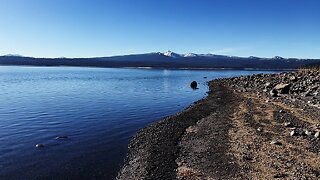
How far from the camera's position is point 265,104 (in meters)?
39.6

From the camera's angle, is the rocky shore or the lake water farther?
the lake water

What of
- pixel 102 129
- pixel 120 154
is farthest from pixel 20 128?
pixel 120 154

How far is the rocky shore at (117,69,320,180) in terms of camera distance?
17.9m

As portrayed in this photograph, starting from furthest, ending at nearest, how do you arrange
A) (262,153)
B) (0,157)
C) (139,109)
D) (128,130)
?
1. (139,109)
2. (128,130)
3. (0,157)
4. (262,153)

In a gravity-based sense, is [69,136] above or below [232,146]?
below

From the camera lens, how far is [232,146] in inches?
875

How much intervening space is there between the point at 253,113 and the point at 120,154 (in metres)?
15.7

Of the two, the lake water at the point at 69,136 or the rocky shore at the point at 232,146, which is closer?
the rocky shore at the point at 232,146

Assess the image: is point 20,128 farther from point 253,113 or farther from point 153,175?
point 253,113

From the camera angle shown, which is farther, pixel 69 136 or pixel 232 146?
pixel 69 136

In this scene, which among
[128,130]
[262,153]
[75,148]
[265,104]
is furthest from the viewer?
[265,104]

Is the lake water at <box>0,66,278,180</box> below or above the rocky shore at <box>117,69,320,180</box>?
below

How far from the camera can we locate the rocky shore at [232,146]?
58.7ft

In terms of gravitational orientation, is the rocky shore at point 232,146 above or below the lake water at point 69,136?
above
